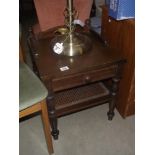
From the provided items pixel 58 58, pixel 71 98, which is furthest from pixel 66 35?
pixel 71 98

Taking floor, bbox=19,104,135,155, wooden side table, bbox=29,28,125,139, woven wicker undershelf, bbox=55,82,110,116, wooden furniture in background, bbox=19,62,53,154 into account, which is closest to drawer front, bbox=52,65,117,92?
wooden side table, bbox=29,28,125,139

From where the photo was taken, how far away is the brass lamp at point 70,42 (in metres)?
1.25

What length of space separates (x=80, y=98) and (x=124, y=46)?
46 centimetres

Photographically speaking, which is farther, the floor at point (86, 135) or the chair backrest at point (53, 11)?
the chair backrest at point (53, 11)

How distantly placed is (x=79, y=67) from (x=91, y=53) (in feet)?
0.53

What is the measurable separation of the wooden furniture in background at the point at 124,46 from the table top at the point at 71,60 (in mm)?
84

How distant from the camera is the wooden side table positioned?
1.18m

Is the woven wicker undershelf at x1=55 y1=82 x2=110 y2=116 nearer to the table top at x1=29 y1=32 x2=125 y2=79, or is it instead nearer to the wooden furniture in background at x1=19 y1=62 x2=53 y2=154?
the wooden furniture in background at x1=19 y1=62 x2=53 y2=154

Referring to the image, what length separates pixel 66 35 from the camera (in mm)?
1324

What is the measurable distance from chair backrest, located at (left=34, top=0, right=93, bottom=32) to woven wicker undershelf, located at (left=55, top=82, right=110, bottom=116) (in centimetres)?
51

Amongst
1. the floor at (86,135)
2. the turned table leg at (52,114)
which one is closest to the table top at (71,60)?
the turned table leg at (52,114)

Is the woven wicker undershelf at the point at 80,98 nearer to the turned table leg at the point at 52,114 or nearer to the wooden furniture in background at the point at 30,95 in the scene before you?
the turned table leg at the point at 52,114

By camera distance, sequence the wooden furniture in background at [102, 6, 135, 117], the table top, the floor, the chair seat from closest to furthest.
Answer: the chair seat → the table top → the wooden furniture in background at [102, 6, 135, 117] → the floor
